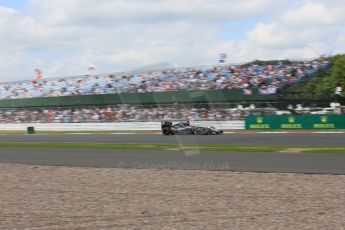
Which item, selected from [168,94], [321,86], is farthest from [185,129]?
[321,86]

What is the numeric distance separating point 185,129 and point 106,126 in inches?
382

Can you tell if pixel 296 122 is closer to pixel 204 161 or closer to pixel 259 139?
pixel 259 139

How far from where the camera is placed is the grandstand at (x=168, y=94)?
32219mm

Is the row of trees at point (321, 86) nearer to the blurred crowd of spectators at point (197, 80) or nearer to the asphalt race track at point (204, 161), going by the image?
the blurred crowd of spectators at point (197, 80)

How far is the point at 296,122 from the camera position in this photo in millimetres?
29594

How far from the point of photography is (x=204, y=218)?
637cm

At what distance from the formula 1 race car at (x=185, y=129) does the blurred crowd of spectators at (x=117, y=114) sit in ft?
10.7

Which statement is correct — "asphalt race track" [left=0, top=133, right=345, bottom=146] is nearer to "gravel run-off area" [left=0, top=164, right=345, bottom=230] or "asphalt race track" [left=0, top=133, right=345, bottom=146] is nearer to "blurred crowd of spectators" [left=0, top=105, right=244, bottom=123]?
"blurred crowd of spectators" [left=0, top=105, right=244, bottom=123]

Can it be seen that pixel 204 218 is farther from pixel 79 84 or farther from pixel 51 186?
pixel 79 84

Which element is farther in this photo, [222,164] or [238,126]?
[238,126]

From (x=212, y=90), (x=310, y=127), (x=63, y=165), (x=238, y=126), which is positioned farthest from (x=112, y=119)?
(x=63, y=165)

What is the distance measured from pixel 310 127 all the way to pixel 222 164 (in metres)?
17.6

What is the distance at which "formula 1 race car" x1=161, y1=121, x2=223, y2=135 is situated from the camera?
28.7 metres

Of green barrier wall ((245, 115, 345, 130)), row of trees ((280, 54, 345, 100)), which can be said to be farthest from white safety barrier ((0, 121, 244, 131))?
row of trees ((280, 54, 345, 100))
